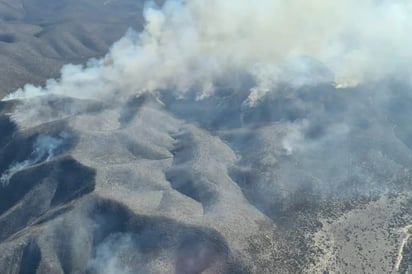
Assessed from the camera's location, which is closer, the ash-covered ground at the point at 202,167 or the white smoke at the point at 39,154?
the ash-covered ground at the point at 202,167

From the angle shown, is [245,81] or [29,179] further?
[245,81]

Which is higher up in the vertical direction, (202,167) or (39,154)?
(202,167)

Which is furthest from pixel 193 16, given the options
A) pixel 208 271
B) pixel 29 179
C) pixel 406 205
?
pixel 208 271

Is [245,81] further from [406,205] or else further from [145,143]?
[406,205]

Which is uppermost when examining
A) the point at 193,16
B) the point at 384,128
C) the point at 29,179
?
the point at 193,16

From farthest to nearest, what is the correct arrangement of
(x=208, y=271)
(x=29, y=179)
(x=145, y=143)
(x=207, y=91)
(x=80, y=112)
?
(x=207, y=91), (x=80, y=112), (x=145, y=143), (x=29, y=179), (x=208, y=271)

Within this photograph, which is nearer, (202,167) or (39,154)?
(202,167)

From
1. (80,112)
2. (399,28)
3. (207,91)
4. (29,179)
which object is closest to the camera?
(29,179)

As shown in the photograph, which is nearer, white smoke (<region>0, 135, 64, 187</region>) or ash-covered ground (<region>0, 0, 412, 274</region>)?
ash-covered ground (<region>0, 0, 412, 274</region>)
